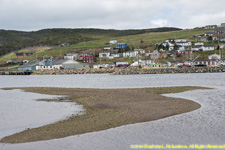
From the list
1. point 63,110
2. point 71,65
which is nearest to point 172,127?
point 63,110

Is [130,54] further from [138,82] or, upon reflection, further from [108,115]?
[108,115]

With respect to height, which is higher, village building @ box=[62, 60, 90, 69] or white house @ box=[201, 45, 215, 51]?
white house @ box=[201, 45, 215, 51]

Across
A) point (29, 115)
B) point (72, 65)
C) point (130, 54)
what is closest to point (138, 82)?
point (29, 115)

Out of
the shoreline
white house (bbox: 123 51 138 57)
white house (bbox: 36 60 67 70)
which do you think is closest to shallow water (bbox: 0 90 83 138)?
the shoreline

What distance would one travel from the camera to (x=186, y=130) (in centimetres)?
2045

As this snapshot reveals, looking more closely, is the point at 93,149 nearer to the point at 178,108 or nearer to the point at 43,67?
the point at 178,108

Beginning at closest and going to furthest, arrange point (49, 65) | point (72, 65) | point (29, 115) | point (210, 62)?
point (29, 115) → point (210, 62) → point (72, 65) → point (49, 65)

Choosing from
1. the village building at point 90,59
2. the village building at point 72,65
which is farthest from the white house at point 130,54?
the village building at point 72,65

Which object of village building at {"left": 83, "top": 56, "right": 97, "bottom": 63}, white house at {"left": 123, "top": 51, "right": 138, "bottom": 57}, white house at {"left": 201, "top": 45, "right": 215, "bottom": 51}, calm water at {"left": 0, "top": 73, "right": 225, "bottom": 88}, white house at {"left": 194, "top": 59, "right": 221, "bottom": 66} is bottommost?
calm water at {"left": 0, "top": 73, "right": 225, "bottom": 88}

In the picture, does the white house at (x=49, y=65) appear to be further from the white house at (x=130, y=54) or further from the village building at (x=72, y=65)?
the white house at (x=130, y=54)

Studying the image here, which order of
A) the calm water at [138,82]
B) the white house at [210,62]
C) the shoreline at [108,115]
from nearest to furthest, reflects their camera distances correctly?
1. the shoreline at [108,115]
2. the calm water at [138,82]
3. the white house at [210,62]

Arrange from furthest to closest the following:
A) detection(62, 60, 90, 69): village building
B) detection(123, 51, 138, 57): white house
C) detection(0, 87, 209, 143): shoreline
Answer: detection(123, 51, 138, 57): white house < detection(62, 60, 90, 69): village building < detection(0, 87, 209, 143): shoreline

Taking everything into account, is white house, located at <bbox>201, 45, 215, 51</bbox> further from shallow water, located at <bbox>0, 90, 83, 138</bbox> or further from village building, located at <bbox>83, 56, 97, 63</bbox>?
shallow water, located at <bbox>0, 90, 83, 138</bbox>

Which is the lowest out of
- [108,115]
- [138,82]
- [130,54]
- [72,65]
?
[138,82]
